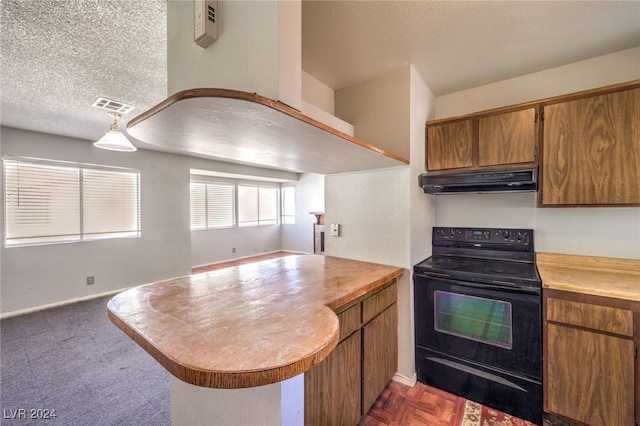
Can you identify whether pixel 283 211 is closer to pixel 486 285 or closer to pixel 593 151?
pixel 486 285

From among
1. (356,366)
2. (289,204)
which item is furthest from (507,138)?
(289,204)

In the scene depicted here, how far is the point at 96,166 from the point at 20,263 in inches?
60.5

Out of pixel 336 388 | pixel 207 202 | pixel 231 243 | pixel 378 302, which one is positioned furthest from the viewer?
pixel 231 243

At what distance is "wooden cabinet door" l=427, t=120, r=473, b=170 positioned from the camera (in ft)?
6.97

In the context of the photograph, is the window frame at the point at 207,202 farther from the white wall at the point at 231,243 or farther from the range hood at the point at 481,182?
the range hood at the point at 481,182

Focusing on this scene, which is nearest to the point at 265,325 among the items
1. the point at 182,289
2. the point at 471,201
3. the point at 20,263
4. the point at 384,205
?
the point at 182,289

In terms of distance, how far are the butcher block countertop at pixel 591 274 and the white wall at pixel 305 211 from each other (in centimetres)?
507

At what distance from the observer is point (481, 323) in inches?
69.1

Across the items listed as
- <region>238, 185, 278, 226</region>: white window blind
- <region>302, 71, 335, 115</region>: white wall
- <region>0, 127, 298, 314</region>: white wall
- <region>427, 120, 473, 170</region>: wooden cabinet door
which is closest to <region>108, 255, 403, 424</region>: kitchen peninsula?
<region>427, 120, 473, 170</region>: wooden cabinet door

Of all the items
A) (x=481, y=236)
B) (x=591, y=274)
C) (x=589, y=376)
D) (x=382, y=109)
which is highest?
(x=382, y=109)

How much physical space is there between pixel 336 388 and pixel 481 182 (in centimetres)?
168

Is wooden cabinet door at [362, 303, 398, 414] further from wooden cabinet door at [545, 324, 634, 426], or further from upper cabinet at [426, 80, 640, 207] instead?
upper cabinet at [426, 80, 640, 207]

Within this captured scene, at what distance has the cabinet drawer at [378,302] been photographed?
1.51 metres

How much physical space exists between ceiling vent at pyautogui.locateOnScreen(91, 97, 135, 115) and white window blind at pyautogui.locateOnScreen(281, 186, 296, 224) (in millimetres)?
4926
